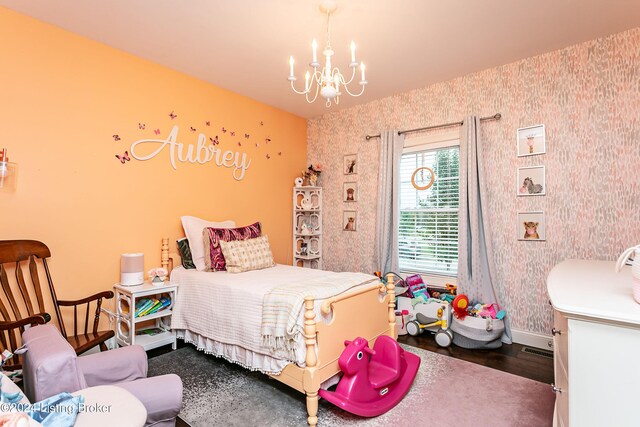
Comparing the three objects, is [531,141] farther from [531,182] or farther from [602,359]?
[602,359]

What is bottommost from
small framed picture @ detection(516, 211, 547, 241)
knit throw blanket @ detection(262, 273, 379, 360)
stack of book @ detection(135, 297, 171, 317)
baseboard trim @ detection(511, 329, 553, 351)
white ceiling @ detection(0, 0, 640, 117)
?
baseboard trim @ detection(511, 329, 553, 351)

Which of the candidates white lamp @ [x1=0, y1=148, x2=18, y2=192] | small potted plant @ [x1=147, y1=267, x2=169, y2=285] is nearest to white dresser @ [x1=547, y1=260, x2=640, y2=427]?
small potted plant @ [x1=147, y1=267, x2=169, y2=285]

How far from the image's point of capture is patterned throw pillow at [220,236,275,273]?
304 centimetres

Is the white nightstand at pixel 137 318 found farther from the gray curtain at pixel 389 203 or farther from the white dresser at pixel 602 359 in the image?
the white dresser at pixel 602 359

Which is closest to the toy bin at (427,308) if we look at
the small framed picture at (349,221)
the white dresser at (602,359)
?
the small framed picture at (349,221)

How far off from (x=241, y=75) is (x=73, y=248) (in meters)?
2.22

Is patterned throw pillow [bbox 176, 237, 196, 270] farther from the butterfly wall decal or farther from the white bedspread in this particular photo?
the butterfly wall decal

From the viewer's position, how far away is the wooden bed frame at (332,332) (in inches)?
75.8

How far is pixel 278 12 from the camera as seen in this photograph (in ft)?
7.64

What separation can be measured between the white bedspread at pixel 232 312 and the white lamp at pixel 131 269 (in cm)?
34

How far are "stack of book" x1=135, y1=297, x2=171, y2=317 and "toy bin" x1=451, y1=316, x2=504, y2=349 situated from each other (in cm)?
273

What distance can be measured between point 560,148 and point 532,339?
1.76 meters

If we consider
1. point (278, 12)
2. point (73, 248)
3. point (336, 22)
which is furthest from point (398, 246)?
point (73, 248)

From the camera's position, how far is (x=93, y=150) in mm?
2758
